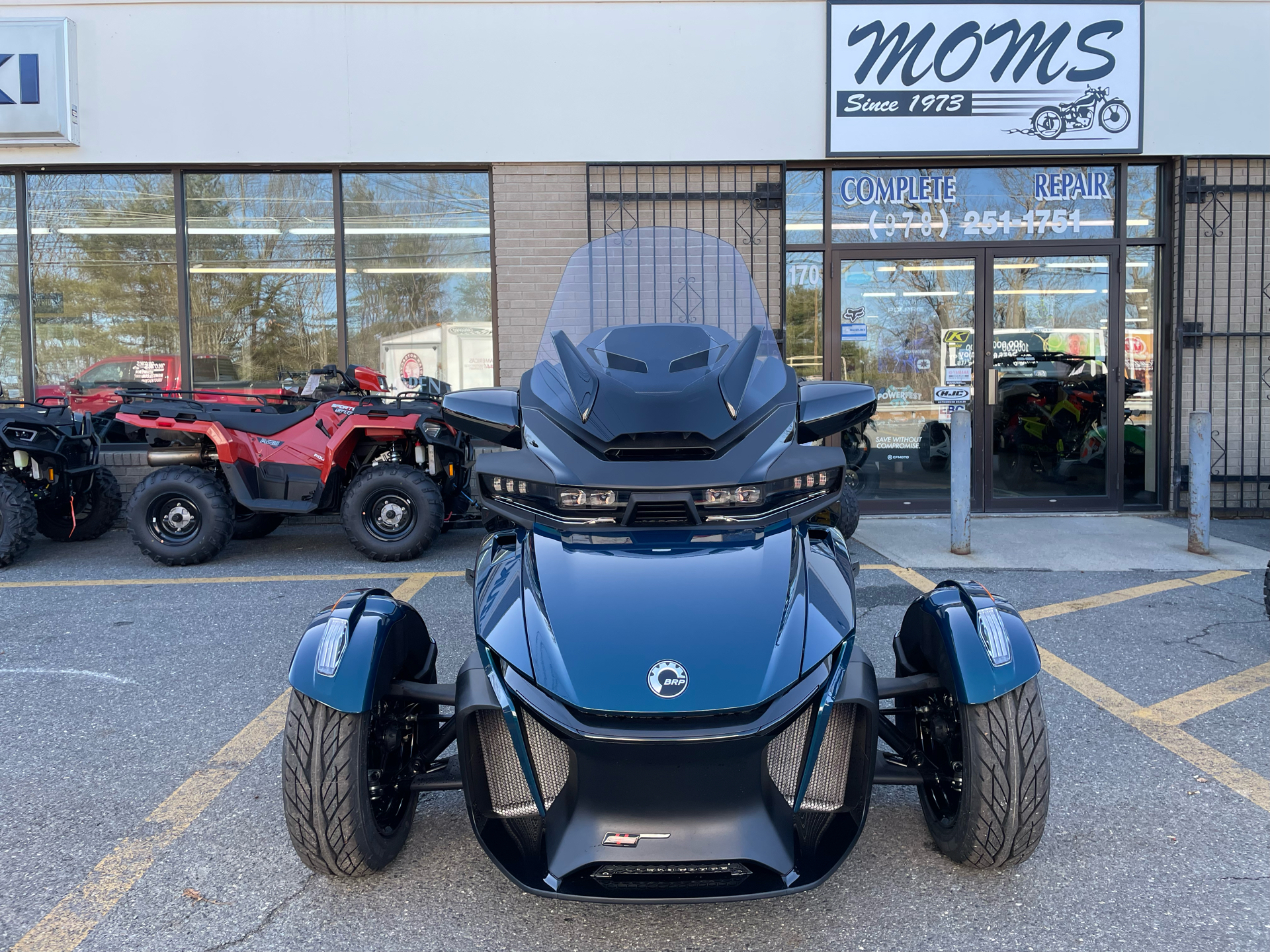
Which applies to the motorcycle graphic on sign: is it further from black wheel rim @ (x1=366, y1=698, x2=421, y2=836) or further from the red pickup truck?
black wheel rim @ (x1=366, y1=698, x2=421, y2=836)

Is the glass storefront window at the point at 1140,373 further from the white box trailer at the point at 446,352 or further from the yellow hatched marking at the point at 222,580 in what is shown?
the yellow hatched marking at the point at 222,580

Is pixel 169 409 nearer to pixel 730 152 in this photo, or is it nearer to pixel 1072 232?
pixel 730 152

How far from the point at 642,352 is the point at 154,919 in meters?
2.05

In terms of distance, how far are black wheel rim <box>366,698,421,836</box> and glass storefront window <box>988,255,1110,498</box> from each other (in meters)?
7.65

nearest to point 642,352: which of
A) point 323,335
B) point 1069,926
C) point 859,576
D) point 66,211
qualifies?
point 1069,926

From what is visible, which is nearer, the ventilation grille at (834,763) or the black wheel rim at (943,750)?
the ventilation grille at (834,763)

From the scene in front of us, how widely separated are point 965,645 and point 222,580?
5400 millimetres

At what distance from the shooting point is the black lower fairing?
76.7 inches

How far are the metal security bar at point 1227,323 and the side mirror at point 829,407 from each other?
754cm

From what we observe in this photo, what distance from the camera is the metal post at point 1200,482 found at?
6.98 meters

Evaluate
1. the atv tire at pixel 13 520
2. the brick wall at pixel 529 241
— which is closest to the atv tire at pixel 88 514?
the atv tire at pixel 13 520

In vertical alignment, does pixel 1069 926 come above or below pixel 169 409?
below

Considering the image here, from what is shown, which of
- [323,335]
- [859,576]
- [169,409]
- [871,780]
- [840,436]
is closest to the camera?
[871,780]

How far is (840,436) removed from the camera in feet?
26.0
